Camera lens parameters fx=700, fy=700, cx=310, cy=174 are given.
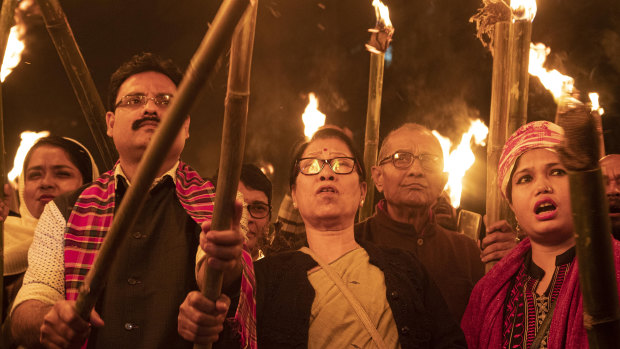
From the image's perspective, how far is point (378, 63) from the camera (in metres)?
4.67

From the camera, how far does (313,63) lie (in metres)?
9.09

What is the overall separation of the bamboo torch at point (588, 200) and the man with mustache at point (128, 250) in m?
1.53

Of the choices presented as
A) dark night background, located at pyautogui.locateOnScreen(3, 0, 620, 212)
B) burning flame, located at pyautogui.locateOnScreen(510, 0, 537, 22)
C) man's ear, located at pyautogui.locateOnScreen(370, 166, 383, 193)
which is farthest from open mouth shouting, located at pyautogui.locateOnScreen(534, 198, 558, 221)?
dark night background, located at pyautogui.locateOnScreen(3, 0, 620, 212)

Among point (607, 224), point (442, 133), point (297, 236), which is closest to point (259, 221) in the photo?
point (297, 236)

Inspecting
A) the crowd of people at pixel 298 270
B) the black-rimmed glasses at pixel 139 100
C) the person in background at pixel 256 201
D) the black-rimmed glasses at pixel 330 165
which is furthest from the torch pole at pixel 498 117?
the black-rimmed glasses at pixel 139 100

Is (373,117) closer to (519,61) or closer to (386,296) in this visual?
(519,61)

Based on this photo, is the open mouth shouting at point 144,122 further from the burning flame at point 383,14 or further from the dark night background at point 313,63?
the dark night background at point 313,63

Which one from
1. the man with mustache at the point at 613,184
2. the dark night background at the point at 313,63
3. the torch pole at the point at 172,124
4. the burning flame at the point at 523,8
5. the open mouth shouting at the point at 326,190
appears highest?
the dark night background at the point at 313,63

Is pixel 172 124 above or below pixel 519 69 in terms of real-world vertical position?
below

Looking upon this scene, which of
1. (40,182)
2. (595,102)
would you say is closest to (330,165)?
(595,102)

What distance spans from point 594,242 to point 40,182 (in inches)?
136

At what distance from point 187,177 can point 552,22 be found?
205 inches

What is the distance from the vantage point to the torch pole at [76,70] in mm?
3432

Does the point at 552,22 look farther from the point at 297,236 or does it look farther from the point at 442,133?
the point at 297,236
